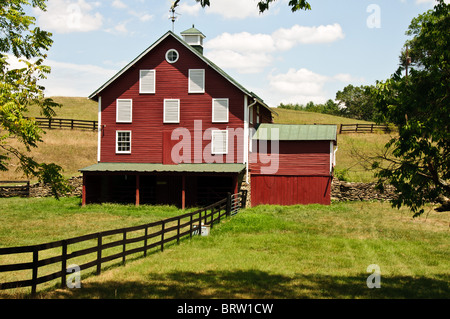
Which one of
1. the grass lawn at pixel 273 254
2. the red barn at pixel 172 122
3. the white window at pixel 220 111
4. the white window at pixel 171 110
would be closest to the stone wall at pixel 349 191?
the grass lawn at pixel 273 254

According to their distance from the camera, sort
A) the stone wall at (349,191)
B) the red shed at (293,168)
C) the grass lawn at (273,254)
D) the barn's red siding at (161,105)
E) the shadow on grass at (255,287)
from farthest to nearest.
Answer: the stone wall at (349,191), the red shed at (293,168), the barn's red siding at (161,105), the grass lawn at (273,254), the shadow on grass at (255,287)

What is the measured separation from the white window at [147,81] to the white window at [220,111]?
4.46 m

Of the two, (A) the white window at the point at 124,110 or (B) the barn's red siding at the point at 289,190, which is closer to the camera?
(B) the barn's red siding at the point at 289,190

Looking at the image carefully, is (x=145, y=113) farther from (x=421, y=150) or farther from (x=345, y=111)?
(x=345, y=111)

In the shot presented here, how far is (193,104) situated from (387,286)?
22249 millimetres

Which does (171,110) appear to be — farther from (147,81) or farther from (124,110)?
(124,110)

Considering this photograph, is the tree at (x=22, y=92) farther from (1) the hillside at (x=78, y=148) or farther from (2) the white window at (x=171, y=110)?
(1) the hillside at (x=78, y=148)

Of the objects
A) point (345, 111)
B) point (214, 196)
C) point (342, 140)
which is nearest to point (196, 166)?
point (214, 196)

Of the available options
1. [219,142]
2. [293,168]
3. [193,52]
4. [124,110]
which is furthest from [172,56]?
[293,168]

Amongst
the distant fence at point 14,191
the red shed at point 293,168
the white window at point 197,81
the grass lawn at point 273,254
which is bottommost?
the grass lawn at point 273,254

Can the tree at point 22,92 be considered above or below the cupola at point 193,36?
below

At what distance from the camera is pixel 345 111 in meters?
128

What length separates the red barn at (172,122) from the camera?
Result: 31.7m

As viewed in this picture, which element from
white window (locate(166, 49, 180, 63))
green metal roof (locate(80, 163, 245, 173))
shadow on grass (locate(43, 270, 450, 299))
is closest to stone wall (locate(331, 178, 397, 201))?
green metal roof (locate(80, 163, 245, 173))
